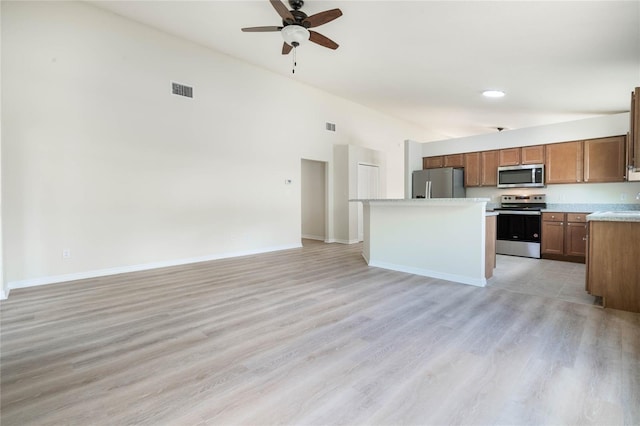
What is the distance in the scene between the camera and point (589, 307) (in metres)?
3.00

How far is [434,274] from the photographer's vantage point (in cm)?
414

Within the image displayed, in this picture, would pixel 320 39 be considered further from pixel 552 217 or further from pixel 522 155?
pixel 552 217

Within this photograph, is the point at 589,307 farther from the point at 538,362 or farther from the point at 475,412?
the point at 475,412

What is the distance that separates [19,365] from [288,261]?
3642 millimetres

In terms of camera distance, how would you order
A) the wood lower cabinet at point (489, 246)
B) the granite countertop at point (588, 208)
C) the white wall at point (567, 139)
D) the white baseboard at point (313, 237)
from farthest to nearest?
the white baseboard at point (313, 237) → the granite countertop at point (588, 208) → the white wall at point (567, 139) → the wood lower cabinet at point (489, 246)

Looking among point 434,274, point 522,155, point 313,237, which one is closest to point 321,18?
point 434,274

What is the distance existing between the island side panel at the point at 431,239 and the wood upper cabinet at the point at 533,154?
131 inches

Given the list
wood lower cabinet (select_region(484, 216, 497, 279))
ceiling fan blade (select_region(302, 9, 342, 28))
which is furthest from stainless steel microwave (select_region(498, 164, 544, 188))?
ceiling fan blade (select_region(302, 9, 342, 28))

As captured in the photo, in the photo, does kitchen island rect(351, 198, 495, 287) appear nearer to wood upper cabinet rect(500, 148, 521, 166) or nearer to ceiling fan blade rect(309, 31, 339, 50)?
ceiling fan blade rect(309, 31, 339, 50)

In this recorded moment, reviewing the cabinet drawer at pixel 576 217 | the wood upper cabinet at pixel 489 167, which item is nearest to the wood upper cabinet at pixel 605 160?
the cabinet drawer at pixel 576 217

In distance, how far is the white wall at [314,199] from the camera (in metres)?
7.96

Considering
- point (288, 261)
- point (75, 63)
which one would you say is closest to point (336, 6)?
point (75, 63)

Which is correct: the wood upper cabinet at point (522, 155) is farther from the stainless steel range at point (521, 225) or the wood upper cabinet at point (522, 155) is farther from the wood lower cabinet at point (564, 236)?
the wood lower cabinet at point (564, 236)

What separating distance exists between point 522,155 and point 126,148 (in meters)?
→ 7.24
